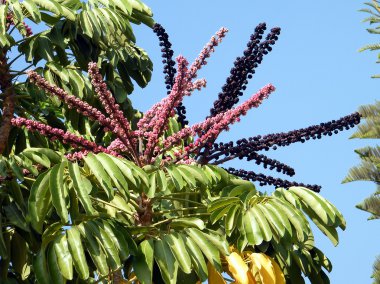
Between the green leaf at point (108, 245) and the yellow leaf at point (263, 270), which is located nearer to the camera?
the green leaf at point (108, 245)

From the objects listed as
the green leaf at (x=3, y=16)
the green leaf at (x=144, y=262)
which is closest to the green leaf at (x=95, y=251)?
the green leaf at (x=144, y=262)

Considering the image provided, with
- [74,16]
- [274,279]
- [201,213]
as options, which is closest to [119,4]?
[74,16]

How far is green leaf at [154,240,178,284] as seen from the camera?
4.03 metres

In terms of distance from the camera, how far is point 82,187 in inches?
161

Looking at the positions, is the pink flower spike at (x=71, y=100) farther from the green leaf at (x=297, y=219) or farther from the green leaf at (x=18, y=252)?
the green leaf at (x=18, y=252)

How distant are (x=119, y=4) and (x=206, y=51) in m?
2.14

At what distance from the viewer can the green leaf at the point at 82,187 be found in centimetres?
402

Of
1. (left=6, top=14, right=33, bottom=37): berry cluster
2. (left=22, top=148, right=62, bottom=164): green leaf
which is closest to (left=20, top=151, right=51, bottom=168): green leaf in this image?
(left=22, top=148, right=62, bottom=164): green leaf

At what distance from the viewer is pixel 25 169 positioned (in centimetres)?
469

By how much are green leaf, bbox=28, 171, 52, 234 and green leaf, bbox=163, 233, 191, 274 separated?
20.5 inches

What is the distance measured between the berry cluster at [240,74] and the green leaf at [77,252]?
898 millimetres

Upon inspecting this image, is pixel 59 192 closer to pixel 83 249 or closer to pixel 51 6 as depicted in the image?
pixel 83 249

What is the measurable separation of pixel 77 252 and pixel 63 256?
3.3 inches

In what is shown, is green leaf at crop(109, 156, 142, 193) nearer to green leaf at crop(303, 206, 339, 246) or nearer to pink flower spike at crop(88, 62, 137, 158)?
pink flower spike at crop(88, 62, 137, 158)
